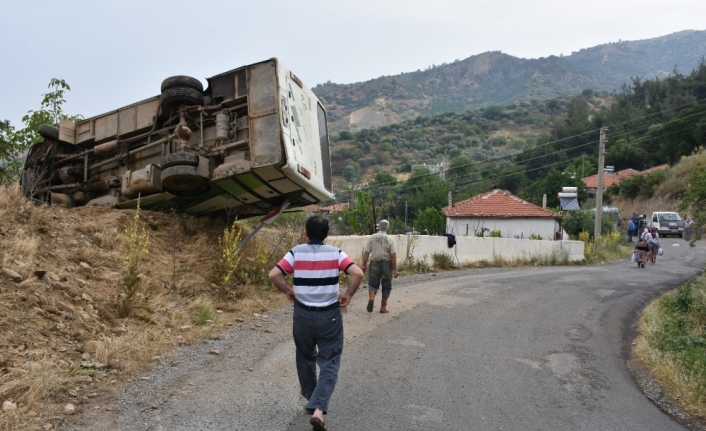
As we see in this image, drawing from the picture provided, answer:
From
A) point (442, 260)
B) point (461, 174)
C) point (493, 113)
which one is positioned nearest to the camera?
point (442, 260)

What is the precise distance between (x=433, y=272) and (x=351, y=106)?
144 metres

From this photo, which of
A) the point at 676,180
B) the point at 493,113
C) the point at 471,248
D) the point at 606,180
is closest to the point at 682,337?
the point at 471,248

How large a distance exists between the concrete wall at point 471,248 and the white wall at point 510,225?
10598 millimetres

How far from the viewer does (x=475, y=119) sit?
10594cm

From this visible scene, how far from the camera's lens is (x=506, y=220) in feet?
132

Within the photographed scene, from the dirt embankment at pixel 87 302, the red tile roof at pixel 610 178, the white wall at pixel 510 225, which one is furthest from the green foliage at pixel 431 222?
the dirt embankment at pixel 87 302

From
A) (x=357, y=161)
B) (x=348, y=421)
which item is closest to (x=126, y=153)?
(x=348, y=421)

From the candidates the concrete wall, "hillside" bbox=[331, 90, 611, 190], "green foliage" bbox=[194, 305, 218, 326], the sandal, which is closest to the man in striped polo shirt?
the sandal

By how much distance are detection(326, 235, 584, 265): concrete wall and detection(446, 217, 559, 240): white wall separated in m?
10.6

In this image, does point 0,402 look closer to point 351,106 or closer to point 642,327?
point 642,327

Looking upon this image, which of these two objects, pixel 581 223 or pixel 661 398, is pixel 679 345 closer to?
pixel 661 398

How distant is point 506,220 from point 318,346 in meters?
36.8

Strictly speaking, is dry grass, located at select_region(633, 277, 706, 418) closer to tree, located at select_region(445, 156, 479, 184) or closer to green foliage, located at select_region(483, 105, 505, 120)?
tree, located at select_region(445, 156, 479, 184)

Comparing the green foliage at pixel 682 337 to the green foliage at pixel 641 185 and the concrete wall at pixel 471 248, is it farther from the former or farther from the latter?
the green foliage at pixel 641 185
